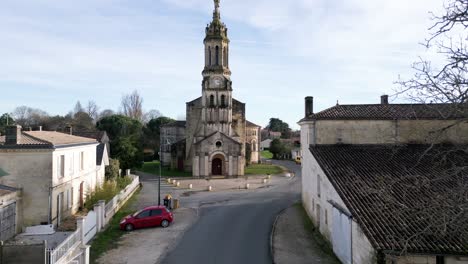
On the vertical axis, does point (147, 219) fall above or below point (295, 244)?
above

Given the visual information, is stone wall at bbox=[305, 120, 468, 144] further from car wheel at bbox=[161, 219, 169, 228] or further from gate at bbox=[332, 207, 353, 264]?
car wheel at bbox=[161, 219, 169, 228]

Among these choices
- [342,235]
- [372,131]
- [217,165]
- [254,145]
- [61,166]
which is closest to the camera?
[342,235]

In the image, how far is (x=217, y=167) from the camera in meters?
44.2

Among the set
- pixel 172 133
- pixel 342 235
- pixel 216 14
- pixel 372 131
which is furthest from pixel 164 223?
pixel 172 133

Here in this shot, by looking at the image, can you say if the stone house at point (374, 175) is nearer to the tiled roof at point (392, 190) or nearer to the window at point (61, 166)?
the tiled roof at point (392, 190)

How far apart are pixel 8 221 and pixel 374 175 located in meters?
17.2

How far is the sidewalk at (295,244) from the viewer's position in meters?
15.2

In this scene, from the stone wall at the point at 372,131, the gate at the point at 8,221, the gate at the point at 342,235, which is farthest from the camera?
the stone wall at the point at 372,131

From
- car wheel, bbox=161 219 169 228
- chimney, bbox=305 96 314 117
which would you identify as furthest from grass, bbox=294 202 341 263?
car wheel, bbox=161 219 169 228

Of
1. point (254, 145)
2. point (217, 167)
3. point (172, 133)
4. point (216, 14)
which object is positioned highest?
point (216, 14)

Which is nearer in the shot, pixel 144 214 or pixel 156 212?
pixel 144 214

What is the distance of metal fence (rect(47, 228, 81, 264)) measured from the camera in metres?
11.6

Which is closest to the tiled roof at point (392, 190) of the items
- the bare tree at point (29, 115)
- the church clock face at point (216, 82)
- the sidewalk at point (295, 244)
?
the sidewalk at point (295, 244)

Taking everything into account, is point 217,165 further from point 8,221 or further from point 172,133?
point 8,221
